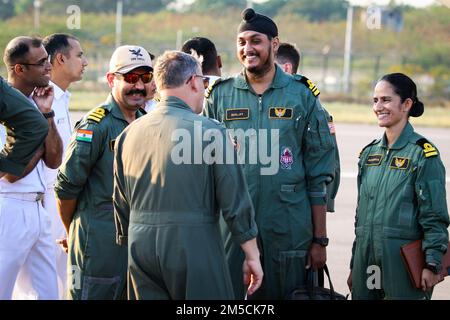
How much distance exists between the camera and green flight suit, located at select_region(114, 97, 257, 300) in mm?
4910

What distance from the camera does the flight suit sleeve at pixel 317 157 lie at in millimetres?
6191

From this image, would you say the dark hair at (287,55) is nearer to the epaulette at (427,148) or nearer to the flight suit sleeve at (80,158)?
the epaulette at (427,148)

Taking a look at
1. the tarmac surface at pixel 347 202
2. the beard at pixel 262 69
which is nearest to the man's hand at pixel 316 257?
the beard at pixel 262 69

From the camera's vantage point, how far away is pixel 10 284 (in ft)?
21.8

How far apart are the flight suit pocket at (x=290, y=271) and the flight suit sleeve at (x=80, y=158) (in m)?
1.41

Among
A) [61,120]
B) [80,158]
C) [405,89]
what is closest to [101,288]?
[80,158]

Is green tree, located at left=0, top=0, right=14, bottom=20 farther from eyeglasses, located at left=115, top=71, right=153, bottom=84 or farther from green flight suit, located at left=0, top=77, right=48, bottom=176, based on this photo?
green flight suit, located at left=0, top=77, right=48, bottom=176

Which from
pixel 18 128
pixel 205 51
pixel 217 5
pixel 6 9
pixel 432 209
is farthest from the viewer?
pixel 217 5

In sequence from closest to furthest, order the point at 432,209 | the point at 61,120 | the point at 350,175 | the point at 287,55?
the point at 432,209, the point at 61,120, the point at 287,55, the point at 350,175

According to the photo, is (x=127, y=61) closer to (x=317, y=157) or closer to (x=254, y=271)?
(x=317, y=157)

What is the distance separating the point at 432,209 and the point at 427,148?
0.43 meters

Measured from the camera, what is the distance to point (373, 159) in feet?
21.3

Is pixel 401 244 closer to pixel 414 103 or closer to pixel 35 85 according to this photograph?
pixel 414 103

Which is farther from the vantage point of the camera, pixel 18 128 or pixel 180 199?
pixel 18 128
